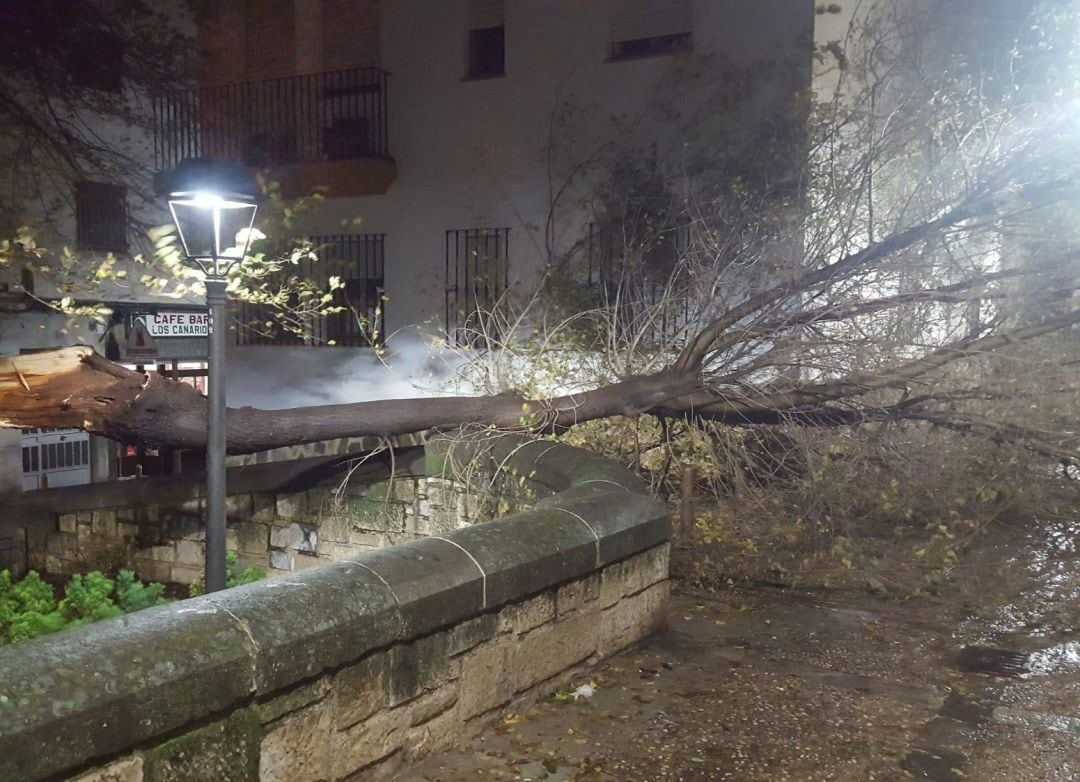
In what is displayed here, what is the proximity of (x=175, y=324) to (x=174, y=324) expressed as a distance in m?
0.02

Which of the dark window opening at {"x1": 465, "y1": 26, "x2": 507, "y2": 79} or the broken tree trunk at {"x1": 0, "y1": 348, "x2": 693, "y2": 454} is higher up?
the dark window opening at {"x1": 465, "y1": 26, "x2": 507, "y2": 79}

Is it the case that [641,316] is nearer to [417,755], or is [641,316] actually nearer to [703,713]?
[703,713]

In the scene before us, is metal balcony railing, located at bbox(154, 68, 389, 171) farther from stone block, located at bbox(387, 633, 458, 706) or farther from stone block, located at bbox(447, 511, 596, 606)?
stone block, located at bbox(387, 633, 458, 706)

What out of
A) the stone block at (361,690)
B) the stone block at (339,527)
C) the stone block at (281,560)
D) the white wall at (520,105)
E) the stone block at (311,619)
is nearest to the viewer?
the stone block at (311,619)

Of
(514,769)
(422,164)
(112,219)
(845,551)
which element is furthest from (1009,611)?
(112,219)

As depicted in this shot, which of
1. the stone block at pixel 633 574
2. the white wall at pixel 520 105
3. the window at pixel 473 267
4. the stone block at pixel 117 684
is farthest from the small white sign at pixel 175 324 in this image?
the stone block at pixel 117 684

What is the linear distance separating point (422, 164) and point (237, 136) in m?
3.81

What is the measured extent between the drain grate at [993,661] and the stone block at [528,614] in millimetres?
2474

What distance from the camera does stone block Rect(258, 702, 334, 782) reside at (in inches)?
123

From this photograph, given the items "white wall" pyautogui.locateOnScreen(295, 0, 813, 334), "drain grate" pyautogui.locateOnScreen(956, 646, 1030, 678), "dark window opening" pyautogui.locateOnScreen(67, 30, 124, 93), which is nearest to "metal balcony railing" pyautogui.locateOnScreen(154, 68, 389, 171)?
"white wall" pyautogui.locateOnScreen(295, 0, 813, 334)

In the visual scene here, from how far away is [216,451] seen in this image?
17.7 feet

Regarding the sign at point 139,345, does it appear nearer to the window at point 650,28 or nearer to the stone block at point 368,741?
the window at point 650,28

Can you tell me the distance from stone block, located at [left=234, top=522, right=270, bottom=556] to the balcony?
25.9ft

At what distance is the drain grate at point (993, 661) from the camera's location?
5289mm
